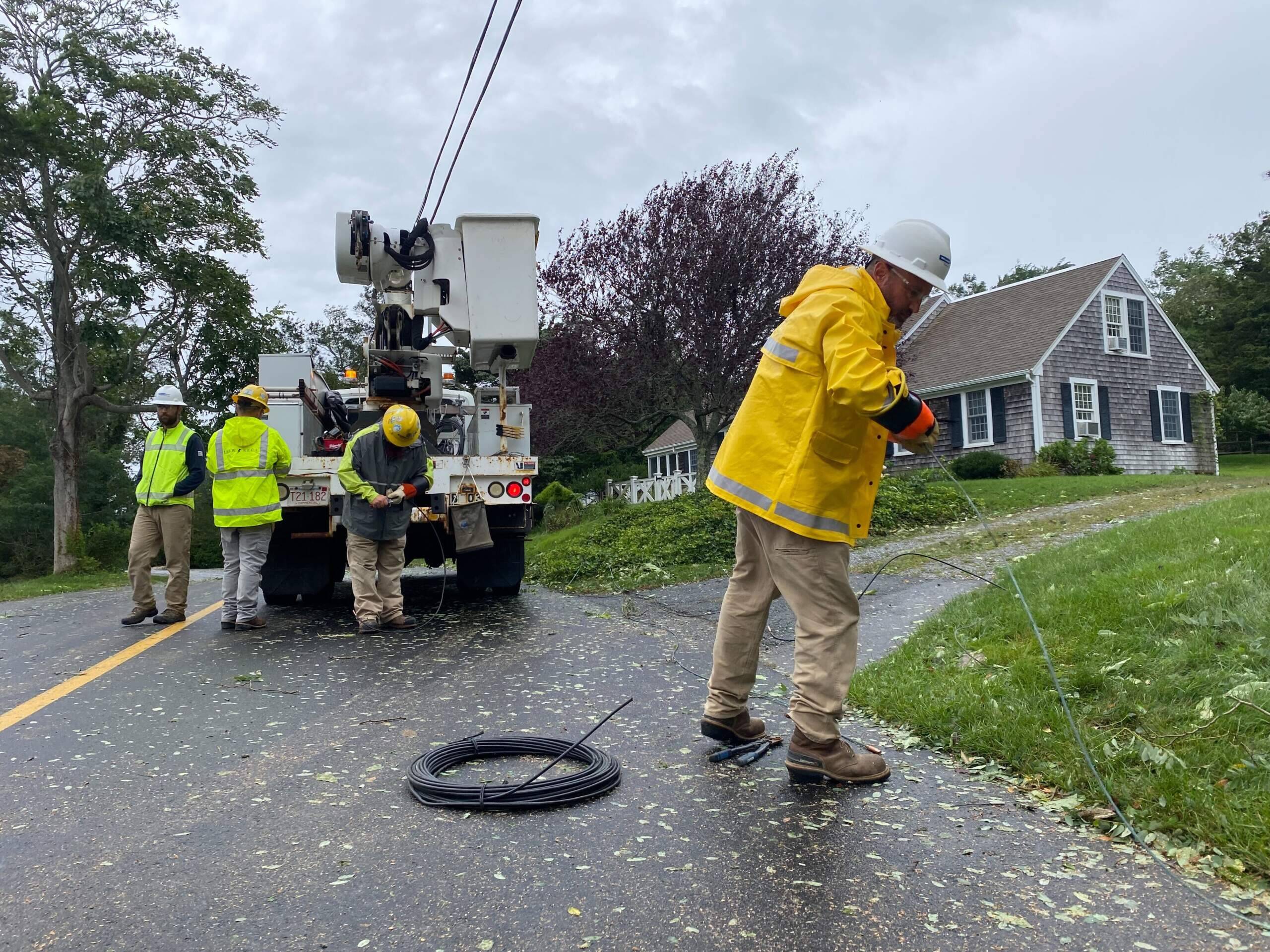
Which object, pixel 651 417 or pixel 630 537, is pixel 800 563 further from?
pixel 651 417

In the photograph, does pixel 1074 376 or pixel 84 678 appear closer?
pixel 84 678

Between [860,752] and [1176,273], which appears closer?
[860,752]

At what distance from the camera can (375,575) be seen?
7574mm

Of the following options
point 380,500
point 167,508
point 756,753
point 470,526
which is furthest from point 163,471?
point 756,753

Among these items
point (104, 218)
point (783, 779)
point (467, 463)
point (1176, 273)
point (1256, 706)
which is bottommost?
point (783, 779)

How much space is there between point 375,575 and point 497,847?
490 centimetres

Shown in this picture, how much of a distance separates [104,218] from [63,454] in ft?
18.6

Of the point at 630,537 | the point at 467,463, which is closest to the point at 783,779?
the point at 467,463

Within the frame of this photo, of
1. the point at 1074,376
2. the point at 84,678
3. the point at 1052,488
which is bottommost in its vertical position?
the point at 84,678

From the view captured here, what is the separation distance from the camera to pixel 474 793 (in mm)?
3326

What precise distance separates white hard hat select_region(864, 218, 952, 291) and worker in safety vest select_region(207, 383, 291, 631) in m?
5.53

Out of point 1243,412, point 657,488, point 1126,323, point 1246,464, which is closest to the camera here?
point 1126,323

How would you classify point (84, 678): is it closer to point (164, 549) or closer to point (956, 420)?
point (164, 549)

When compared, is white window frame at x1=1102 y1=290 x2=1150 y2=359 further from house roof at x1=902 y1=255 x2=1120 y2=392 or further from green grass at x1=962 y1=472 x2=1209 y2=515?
green grass at x1=962 y1=472 x2=1209 y2=515
